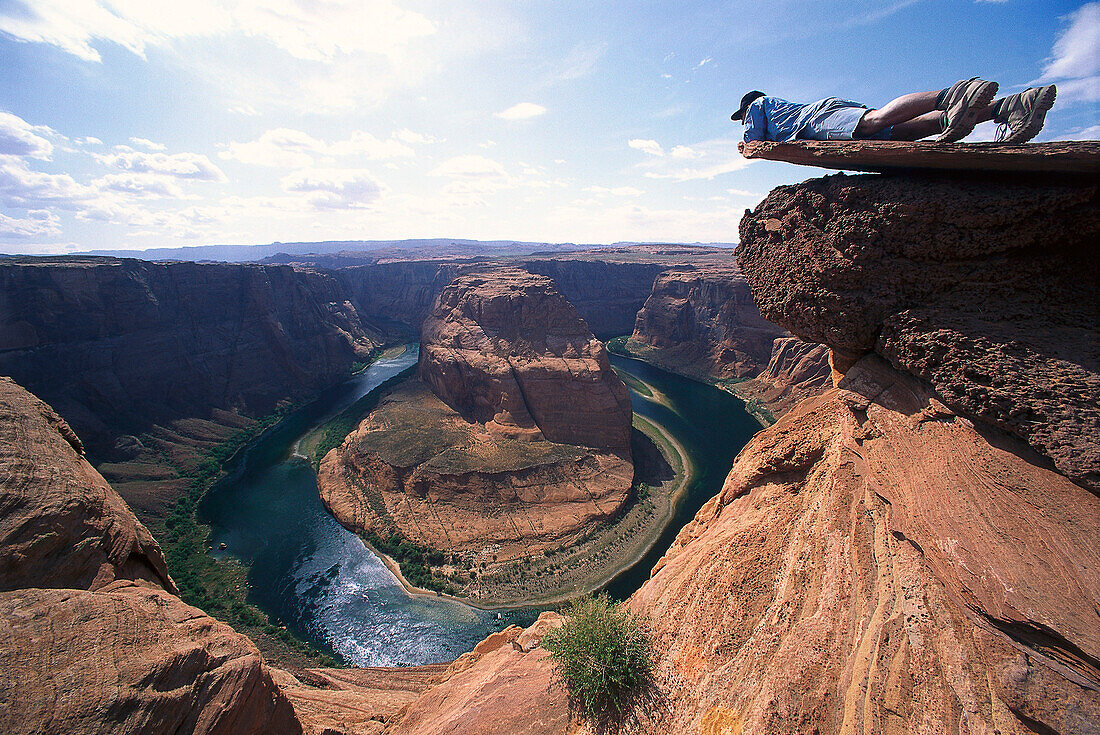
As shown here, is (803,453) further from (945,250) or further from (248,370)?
(248,370)

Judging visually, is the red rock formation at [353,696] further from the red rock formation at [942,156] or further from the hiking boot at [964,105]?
the hiking boot at [964,105]

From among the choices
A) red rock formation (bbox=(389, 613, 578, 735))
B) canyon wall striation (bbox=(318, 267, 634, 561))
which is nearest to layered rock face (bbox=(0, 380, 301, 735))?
red rock formation (bbox=(389, 613, 578, 735))

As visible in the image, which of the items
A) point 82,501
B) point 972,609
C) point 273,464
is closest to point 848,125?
point 972,609

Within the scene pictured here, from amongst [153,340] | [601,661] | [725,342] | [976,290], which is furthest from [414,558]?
[725,342]

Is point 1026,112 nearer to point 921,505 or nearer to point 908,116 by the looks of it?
point 908,116

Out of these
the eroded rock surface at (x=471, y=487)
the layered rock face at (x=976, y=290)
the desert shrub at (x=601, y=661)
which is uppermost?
the layered rock face at (x=976, y=290)

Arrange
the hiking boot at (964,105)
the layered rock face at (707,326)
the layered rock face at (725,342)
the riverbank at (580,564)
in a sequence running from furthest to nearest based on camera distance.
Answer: the layered rock face at (707,326)
the layered rock face at (725,342)
the riverbank at (580,564)
the hiking boot at (964,105)

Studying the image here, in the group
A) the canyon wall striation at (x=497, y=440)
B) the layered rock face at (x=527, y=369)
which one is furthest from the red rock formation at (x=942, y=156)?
the layered rock face at (x=527, y=369)

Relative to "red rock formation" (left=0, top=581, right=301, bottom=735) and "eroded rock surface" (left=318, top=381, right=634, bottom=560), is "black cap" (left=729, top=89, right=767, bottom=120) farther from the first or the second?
"eroded rock surface" (left=318, top=381, right=634, bottom=560)
